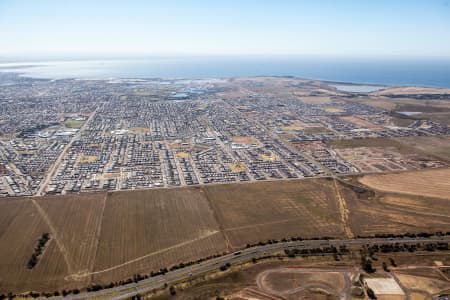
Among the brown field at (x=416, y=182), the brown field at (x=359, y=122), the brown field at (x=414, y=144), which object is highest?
the brown field at (x=359, y=122)

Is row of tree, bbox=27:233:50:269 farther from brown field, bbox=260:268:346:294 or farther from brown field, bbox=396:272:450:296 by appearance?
brown field, bbox=396:272:450:296

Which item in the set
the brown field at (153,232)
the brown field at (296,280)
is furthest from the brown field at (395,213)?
the brown field at (153,232)

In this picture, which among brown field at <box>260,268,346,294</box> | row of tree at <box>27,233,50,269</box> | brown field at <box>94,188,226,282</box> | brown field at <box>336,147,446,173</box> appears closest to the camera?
brown field at <box>260,268,346,294</box>

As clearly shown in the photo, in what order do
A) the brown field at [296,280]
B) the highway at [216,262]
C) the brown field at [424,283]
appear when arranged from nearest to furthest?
the highway at [216,262], the brown field at [424,283], the brown field at [296,280]

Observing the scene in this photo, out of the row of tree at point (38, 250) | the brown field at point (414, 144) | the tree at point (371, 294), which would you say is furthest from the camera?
the brown field at point (414, 144)

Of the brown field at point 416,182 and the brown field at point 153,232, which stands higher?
the brown field at point 416,182

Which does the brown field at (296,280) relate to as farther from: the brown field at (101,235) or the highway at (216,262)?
the brown field at (101,235)

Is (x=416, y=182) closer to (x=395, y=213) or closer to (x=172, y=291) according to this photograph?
(x=395, y=213)

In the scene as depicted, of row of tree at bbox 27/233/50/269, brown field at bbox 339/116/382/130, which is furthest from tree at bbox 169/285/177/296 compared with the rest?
brown field at bbox 339/116/382/130
